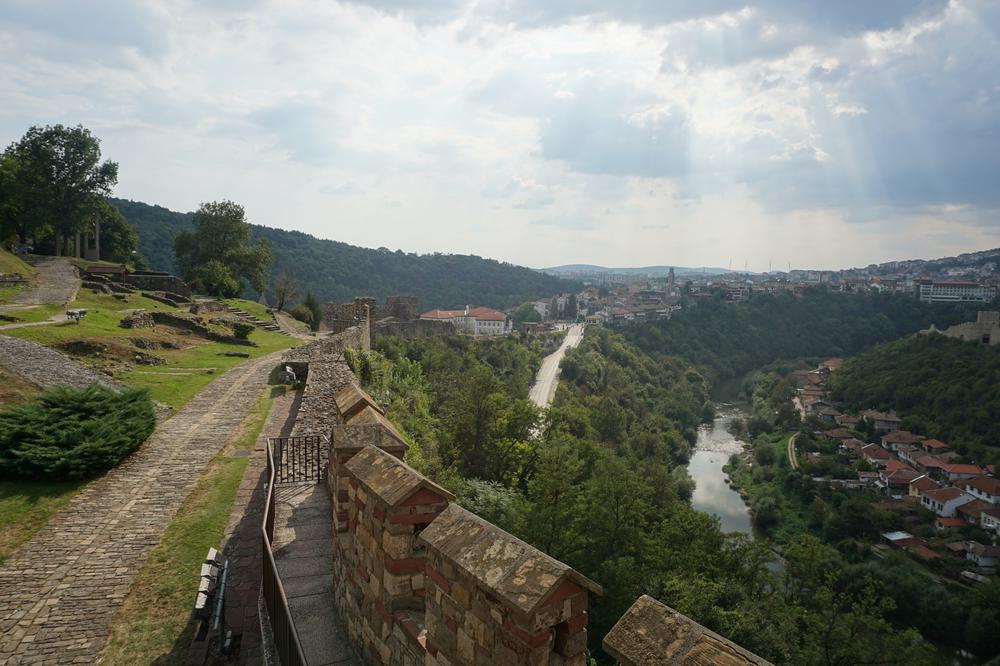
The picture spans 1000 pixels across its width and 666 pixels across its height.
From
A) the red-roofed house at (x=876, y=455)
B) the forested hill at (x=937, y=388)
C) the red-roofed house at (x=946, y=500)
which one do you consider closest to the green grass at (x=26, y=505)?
the red-roofed house at (x=946, y=500)

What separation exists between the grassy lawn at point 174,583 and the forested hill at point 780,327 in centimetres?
8420

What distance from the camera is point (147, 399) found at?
1338 centimetres

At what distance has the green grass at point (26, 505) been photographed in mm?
8461

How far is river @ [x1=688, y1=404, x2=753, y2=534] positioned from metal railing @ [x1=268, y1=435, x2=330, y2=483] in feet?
90.7

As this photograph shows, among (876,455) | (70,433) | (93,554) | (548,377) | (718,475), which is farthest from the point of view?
(548,377)

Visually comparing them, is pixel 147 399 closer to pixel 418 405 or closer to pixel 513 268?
pixel 418 405

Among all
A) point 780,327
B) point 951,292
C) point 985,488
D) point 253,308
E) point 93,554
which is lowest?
point 985,488

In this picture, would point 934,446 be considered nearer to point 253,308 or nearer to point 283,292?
point 283,292

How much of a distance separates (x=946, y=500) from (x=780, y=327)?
2853 inches

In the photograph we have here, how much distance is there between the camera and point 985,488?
4200cm

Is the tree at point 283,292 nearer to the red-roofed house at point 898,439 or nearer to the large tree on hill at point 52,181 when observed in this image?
the large tree on hill at point 52,181

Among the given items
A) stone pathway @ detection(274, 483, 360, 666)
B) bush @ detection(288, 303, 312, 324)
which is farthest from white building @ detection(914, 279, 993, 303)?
stone pathway @ detection(274, 483, 360, 666)

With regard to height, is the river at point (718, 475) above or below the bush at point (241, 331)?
below

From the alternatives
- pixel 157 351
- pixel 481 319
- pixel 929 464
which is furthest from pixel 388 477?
pixel 481 319
